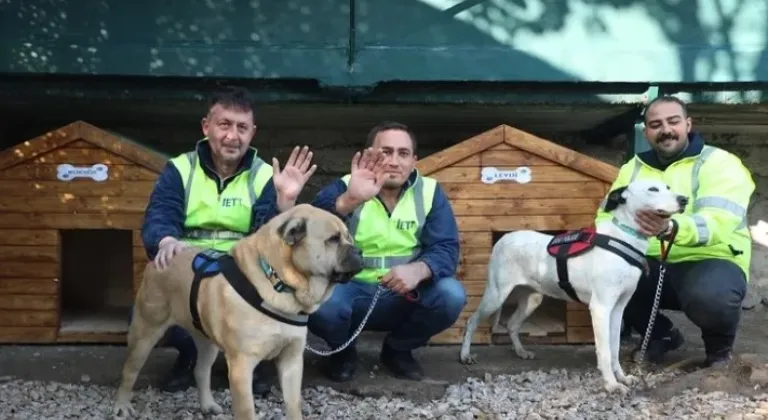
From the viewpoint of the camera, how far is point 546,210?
5.16m

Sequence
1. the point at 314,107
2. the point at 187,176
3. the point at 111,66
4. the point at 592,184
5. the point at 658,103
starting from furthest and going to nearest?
the point at 314,107 < the point at 111,66 < the point at 592,184 < the point at 658,103 < the point at 187,176

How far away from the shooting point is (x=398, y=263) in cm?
437

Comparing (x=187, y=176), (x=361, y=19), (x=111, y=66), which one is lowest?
(x=187, y=176)

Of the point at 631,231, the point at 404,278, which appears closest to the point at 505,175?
the point at 631,231

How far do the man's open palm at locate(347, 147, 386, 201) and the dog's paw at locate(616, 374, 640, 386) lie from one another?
1637 millimetres

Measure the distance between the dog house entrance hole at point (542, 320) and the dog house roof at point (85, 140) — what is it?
2277 mm

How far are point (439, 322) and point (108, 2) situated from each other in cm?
325

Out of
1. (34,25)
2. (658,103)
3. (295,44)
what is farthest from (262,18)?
(658,103)

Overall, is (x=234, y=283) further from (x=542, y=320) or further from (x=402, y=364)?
(x=542, y=320)

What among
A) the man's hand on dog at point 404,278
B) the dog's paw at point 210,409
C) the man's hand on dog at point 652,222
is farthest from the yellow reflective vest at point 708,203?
the dog's paw at point 210,409

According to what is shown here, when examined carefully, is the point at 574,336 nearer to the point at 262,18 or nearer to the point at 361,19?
the point at 361,19

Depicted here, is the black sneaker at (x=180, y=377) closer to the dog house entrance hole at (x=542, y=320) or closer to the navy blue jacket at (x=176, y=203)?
the navy blue jacket at (x=176, y=203)

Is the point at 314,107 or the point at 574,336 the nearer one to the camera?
the point at 574,336

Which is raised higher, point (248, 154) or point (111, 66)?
point (111, 66)
